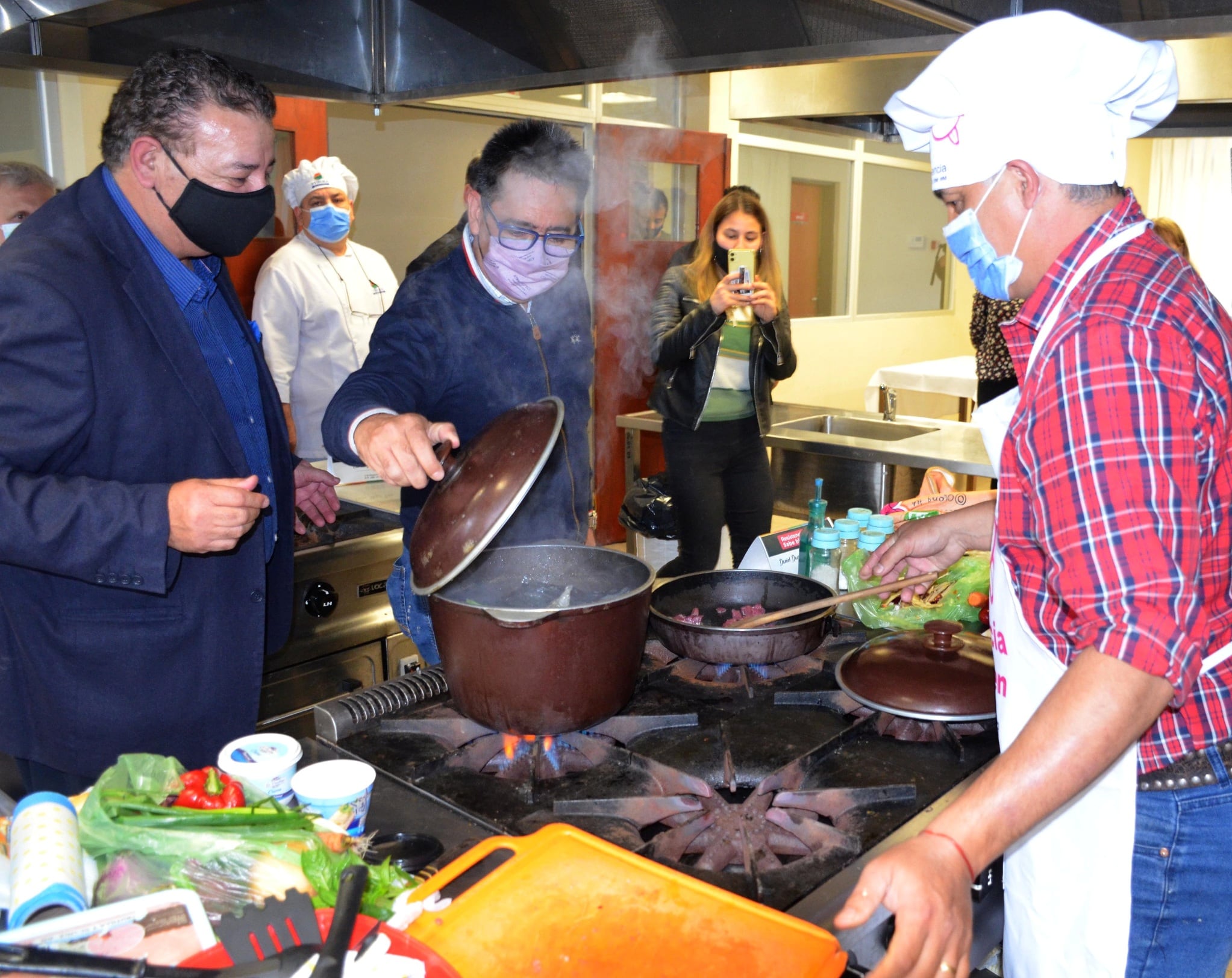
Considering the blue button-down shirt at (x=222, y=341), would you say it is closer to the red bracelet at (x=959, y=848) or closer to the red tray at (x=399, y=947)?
the red tray at (x=399, y=947)

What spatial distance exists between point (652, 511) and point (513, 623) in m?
3.00

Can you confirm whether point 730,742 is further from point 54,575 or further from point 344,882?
point 54,575

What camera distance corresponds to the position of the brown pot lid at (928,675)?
58.2 inches

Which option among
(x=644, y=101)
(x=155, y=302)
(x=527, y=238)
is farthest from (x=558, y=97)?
(x=155, y=302)

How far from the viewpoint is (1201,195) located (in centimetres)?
1032

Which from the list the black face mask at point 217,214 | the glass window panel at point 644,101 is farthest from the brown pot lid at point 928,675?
the glass window panel at point 644,101

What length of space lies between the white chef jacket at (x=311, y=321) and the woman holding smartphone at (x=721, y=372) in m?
1.33

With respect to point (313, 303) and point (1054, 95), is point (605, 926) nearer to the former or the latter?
point (1054, 95)

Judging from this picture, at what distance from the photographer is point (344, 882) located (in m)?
0.91

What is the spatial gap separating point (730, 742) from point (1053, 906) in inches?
18.5

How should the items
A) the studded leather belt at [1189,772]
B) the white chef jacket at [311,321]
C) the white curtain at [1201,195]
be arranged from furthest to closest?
the white curtain at [1201,195] < the white chef jacket at [311,321] < the studded leather belt at [1189,772]

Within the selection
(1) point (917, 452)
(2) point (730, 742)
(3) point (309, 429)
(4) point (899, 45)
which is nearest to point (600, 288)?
(3) point (309, 429)

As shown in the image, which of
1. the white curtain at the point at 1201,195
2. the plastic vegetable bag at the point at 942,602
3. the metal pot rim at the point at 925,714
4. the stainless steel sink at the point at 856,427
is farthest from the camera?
the white curtain at the point at 1201,195

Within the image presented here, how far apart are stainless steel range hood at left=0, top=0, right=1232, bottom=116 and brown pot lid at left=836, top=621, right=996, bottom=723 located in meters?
0.99
